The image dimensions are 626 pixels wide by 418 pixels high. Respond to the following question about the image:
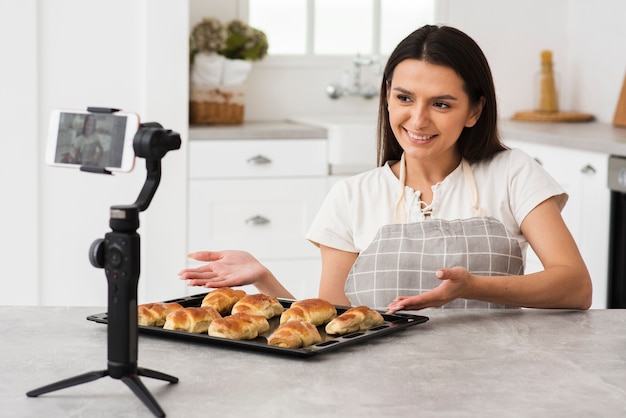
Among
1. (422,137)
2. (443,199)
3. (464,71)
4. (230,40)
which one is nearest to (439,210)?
(443,199)

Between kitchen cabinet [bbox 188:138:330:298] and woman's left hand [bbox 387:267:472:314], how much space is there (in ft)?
7.59

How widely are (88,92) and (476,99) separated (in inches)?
81.5

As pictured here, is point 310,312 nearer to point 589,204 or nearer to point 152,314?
point 152,314

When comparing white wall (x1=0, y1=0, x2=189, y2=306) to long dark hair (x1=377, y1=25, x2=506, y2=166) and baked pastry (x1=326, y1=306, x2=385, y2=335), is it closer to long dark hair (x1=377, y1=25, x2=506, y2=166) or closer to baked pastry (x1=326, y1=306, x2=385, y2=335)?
long dark hair (x1=377, y1=25, x2=506, y2=166)

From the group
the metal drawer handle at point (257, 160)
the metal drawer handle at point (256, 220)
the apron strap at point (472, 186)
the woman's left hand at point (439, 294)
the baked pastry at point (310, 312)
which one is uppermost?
the apron strap at point (472, 186)

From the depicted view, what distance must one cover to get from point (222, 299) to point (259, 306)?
87 mm

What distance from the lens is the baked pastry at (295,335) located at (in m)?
1.51

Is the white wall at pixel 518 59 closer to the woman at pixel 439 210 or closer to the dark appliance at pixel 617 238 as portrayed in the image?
the dark appliance at pixel 617 238

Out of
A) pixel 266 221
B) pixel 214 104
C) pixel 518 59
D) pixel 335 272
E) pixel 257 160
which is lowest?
pixel 266 221

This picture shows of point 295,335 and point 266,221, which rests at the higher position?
point 295,335

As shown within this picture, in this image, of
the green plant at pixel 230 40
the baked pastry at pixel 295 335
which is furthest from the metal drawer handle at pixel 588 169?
the baked pastry at pixel 295 335

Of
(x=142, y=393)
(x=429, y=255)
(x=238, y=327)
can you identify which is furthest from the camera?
(x=429, y=255)

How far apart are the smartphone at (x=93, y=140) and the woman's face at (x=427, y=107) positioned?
95 centimetres

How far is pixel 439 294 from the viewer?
1.74 metres
